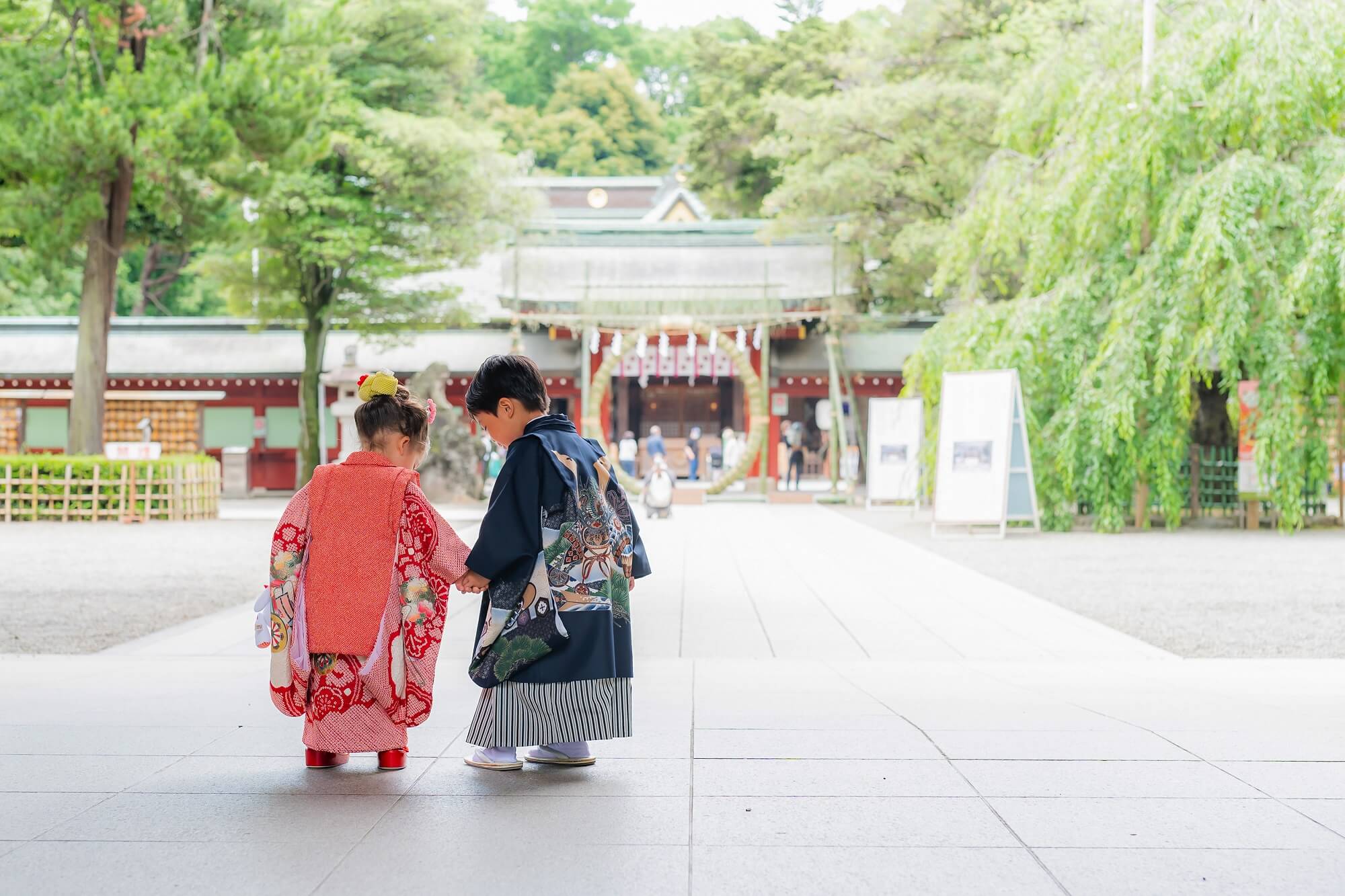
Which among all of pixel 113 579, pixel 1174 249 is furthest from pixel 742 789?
pixel 1174 249

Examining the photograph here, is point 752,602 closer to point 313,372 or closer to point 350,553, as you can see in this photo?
point 350,553

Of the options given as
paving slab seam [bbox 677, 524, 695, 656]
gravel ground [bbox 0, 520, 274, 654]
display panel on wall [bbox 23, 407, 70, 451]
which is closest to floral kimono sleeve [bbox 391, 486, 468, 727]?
paving slab seam [bbox 677, 524, 695, 656]

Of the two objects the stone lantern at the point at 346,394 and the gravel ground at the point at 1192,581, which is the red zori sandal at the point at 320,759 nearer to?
the gravel ground at the point at 1192,581

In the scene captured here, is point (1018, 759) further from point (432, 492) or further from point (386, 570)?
point (432, 492)

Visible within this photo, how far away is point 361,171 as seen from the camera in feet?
70.5

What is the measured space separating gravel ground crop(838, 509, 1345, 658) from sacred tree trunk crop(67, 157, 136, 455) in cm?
1073

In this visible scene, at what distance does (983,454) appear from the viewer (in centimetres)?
1487

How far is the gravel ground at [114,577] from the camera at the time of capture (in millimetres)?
7680

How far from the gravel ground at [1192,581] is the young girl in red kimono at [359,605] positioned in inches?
189

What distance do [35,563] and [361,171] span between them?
38.0 ft

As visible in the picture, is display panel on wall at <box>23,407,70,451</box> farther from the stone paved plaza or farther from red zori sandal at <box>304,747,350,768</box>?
red zori sandal at <box>304,747,350,768</box>

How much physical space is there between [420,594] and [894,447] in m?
17.2

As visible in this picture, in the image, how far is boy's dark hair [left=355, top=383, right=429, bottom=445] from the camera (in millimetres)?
3809

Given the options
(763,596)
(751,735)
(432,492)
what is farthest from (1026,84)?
(751,735)
